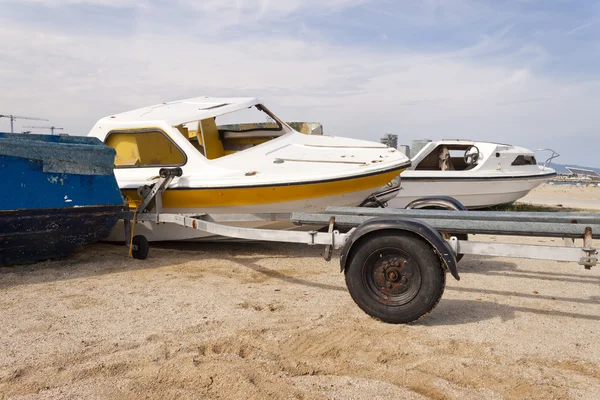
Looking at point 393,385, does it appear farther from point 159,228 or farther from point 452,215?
point 159,228

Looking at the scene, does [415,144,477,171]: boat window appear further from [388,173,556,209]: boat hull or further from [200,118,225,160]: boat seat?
[200,118,225,160]: boat seat

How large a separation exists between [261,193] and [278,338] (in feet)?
9.31

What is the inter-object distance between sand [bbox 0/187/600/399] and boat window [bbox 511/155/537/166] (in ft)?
21.2

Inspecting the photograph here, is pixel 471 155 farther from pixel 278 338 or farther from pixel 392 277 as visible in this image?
pixel 278 338

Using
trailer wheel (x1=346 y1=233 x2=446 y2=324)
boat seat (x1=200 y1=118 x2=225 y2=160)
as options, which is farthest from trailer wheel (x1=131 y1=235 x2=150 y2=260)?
trailer wheel (x1=346 y1=233 x2=446 y2=324)

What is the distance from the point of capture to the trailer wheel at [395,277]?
11.8 ft

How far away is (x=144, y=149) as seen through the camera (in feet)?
22.8

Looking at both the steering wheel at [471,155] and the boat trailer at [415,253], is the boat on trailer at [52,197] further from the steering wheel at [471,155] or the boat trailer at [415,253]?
the steering wheel at [471,155]

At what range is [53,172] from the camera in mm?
→ 5203

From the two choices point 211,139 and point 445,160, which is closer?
point 211,139

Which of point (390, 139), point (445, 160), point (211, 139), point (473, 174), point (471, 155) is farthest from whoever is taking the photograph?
point (390, 139)

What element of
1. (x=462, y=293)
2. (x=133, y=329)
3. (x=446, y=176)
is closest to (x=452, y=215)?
(x=462, y=293)

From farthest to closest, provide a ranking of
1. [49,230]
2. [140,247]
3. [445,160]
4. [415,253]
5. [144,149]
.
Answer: [445,160], [144,149], [140,247], [49,230], [415,253]

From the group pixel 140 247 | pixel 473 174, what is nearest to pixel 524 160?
pixel 473 174
